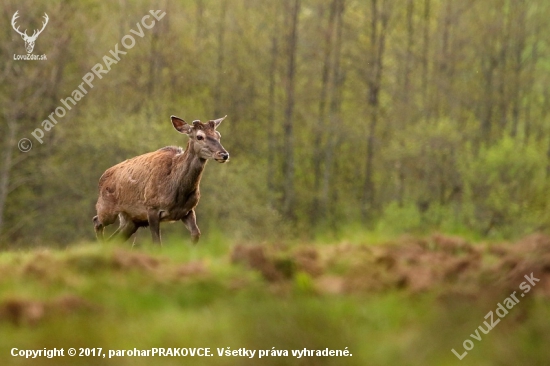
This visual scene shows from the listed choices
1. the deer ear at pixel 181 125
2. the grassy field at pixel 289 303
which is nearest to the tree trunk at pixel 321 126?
the deer ear at pixel 181 125

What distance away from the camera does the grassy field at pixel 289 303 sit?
5.38 meters

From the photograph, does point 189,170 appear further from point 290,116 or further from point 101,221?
point 290,116

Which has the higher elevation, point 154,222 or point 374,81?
point 374,81

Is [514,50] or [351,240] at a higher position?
[514,50]

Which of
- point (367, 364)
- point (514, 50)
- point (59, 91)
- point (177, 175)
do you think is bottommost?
point (367, 364)

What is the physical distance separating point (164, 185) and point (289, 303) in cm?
793

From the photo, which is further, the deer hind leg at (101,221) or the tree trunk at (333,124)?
the tree trunk at (333,124)

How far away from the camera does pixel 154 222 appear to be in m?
13.8

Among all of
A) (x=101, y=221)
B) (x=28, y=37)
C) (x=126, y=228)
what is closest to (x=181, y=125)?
(x=126, y=228)

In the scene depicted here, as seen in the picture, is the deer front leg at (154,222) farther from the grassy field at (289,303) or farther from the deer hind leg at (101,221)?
the grassy field at (289,303)

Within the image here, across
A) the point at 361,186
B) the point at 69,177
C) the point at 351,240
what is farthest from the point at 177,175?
the point at 361,186

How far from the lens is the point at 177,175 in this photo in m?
13.8

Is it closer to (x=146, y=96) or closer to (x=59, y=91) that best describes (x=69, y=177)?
(x=59, y=91)

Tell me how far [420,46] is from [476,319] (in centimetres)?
4167
